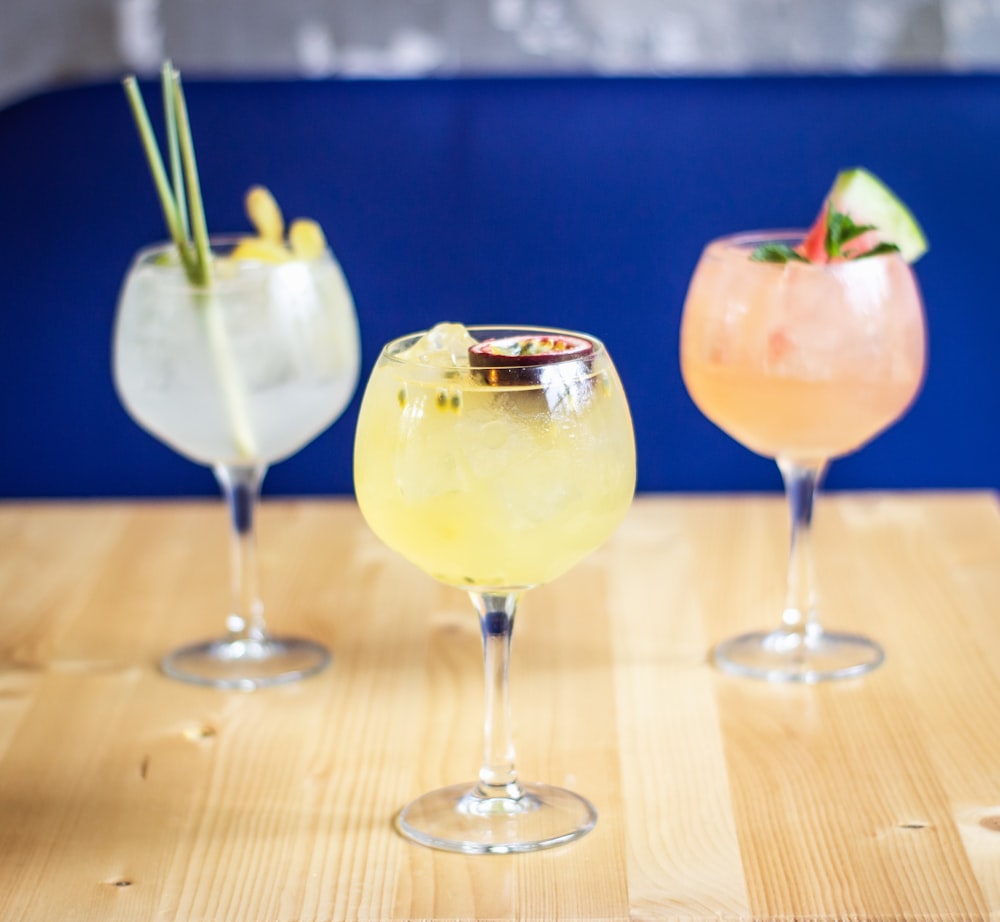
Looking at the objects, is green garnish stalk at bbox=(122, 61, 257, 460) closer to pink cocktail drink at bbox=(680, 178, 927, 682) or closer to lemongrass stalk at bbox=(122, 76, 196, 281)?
lemongrass stalk at bbox=(122, 76, 196, 281)

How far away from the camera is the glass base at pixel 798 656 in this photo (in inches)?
40.1

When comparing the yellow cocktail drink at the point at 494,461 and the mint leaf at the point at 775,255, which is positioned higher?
the mint leaf at the point at 775,255

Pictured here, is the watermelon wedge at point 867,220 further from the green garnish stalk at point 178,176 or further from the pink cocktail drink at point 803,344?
the green garnish stalk at point 178,176

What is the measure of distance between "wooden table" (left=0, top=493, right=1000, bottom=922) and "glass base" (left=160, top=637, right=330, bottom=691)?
0.01 m

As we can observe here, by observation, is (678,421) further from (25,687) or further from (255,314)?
(25,687)

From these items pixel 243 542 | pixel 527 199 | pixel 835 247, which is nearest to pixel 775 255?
pixel 835 247

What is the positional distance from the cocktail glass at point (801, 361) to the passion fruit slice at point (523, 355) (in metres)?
0.26

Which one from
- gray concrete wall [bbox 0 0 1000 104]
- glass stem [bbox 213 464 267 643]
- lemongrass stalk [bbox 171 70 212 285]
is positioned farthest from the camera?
gray concrete wall [bbox 0 0 1000 104]

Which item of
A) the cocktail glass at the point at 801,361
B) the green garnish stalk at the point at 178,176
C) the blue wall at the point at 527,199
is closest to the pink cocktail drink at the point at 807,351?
the cocktail glass at the point at 801,361

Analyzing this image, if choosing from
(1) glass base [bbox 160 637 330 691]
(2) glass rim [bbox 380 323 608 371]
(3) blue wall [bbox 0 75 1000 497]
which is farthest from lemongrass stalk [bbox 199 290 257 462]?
(3) blue wall [bbox 0 75 1000 497]

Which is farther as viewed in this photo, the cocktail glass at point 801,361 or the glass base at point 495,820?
the cocktail glass at point 801,361

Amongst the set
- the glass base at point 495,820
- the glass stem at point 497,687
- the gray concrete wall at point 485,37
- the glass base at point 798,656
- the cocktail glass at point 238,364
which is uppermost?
the gray concrete wall at point 485,37

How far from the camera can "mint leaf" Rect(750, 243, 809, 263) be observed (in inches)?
41.1

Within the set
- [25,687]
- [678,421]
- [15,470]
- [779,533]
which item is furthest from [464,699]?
[15,470]
